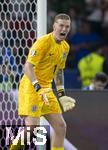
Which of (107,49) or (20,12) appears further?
(107,49)

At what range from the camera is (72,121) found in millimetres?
9773

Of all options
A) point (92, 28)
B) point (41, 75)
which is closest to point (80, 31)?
point (92, 28)

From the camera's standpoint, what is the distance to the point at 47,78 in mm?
8312

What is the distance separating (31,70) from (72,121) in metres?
1.96

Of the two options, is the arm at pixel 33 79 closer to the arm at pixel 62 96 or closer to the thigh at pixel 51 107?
the thigh at pixel 51 107

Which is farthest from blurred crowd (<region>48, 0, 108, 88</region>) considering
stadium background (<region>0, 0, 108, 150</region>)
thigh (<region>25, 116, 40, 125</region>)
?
thigh (<region>25, 116, 40, 125</region>)

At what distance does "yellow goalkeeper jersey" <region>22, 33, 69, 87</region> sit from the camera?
8102 mm

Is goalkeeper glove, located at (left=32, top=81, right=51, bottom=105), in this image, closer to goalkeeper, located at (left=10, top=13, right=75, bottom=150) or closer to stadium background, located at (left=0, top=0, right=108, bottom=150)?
goalkeeper, located at (left=10, top=13, right=75, bottom=150)

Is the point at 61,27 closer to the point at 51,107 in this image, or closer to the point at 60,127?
the point at 51,107

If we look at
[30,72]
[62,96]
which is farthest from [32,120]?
[30,72]

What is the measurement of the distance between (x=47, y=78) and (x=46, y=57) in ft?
0.75

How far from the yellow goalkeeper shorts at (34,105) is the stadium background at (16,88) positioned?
0.83 metres

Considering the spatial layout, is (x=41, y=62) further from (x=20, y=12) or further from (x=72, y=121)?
(x=72, y=121)

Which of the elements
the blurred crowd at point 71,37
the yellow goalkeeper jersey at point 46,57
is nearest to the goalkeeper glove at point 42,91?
the yellow goalkeeper jersey at point 46,57
